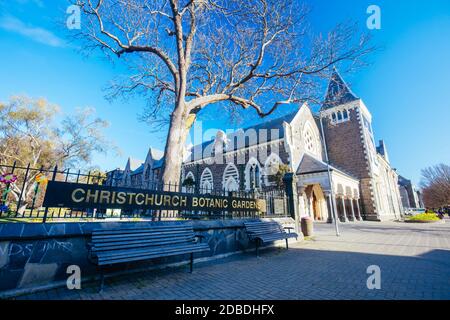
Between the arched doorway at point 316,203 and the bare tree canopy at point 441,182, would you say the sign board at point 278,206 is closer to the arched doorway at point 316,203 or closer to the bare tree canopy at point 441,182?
the arched doorway at point 316,203

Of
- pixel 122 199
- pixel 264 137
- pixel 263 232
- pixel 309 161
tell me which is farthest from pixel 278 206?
pixel 264 137

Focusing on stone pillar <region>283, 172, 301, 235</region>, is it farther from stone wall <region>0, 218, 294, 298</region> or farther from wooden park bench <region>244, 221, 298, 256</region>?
stone wall <region>0, 218, 294, 298</region>

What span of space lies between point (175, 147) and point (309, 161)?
16955 mm

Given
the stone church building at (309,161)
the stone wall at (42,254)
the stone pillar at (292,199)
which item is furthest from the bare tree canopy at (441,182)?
the stone wall at (42,254)

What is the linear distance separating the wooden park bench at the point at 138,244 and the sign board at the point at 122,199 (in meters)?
0.90

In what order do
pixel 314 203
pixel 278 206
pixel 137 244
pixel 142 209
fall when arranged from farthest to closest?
pixel 314 203 → pixel 278 206 → pixel 142 209 → pixel 137 244

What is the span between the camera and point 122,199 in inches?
197

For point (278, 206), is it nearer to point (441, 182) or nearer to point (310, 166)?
point (310, 166)

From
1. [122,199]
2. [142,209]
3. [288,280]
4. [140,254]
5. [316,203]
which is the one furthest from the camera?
[316,203]

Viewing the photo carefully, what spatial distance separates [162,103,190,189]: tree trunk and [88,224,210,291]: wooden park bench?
294 cm

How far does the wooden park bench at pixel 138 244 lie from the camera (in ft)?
11.9

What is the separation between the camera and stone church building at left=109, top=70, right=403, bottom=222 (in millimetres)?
20688

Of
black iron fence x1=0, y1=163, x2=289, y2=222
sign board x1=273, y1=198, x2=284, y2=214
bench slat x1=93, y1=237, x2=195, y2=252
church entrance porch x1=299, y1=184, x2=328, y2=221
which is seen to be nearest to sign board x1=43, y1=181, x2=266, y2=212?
black iron fence x1=0, y1=163, x2=289, y2=222
